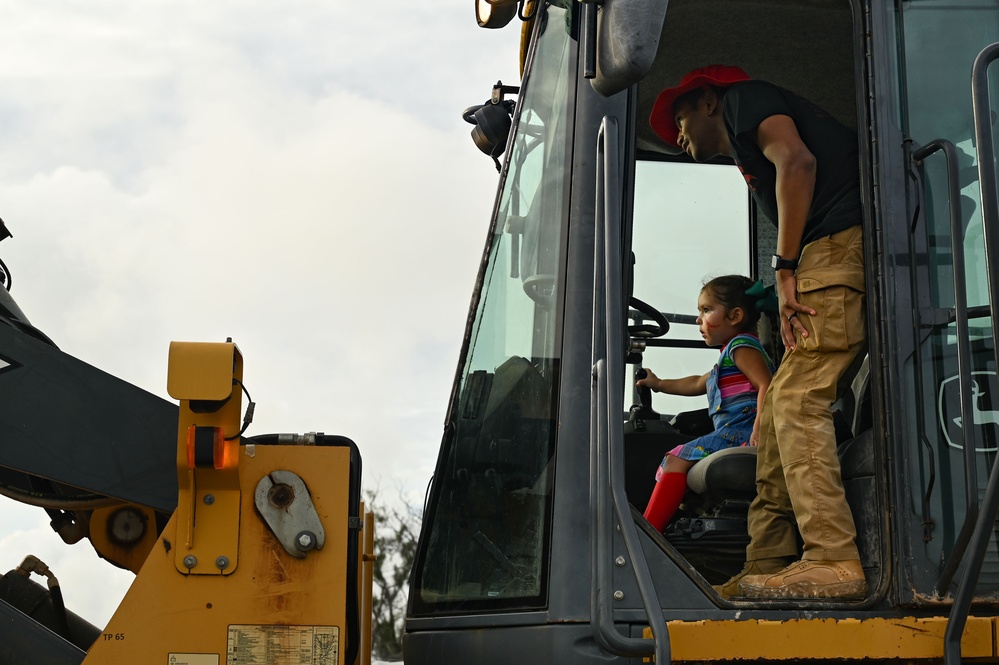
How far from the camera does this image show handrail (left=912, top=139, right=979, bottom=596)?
2260 mm

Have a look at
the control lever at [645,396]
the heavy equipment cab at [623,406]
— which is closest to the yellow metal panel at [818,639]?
the heavy equipment cab at [623,406]

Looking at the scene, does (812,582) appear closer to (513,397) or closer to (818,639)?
(818,639)

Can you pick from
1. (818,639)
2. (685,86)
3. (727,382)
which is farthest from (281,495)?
(685,86)

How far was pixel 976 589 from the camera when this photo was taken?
2.35 m

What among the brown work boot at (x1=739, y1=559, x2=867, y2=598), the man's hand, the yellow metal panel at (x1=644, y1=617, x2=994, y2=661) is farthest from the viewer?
the man's hand

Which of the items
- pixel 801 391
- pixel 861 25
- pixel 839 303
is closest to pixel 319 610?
pixel 801 391

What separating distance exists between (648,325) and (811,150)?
1133mm

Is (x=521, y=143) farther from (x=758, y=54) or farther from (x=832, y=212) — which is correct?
(x=758, y=54)

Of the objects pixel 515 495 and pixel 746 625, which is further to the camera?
pixel 515 495

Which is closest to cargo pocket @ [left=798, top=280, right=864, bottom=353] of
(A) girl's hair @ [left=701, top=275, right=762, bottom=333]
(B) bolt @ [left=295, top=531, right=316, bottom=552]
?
(A) girl's hair @ [left=701, top=275, right=762, bottom=333]

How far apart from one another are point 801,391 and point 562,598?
2.51 ft

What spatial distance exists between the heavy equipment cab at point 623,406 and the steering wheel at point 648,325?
842 mm

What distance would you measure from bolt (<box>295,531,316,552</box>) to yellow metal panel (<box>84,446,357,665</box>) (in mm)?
26

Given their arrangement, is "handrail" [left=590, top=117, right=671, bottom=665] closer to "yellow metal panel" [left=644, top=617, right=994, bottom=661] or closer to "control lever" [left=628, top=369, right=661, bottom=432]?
"yellow metal panel" [left=644, top=617, right=994, bottom=661]
